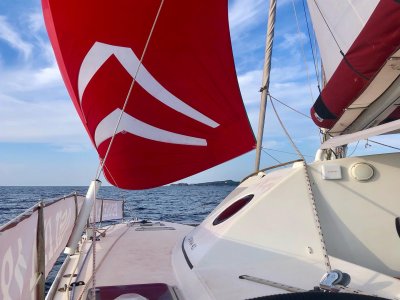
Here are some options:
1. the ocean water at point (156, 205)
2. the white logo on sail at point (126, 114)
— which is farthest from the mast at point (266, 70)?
the ocean water at point (156, 205)

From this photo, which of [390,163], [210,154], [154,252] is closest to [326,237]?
[390,163]

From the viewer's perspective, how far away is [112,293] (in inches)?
87.4

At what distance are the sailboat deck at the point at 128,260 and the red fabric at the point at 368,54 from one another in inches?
70.5

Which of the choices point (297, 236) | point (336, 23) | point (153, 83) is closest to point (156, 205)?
point (153, 83)

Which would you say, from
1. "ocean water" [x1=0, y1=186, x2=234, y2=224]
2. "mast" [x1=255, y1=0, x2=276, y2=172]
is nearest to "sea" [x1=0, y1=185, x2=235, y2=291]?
"ocean water" [x1=0, y1=186, x2=234, y2=224]

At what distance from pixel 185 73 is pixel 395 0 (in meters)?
2.44

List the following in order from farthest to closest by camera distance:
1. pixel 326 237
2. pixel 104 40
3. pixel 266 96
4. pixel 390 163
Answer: pixel 266 96 < pixel 104 40 < pixel 390 163 < pixel 326 237

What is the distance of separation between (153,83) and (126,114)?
44 cm

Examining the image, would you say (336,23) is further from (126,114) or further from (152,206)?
(152,206)

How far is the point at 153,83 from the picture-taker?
397 cm

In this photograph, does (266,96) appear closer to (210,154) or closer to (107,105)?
(210,154)

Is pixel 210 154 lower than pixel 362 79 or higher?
lower

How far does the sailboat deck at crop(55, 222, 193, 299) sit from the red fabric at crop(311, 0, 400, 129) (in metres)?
1.79

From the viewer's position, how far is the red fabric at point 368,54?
2.10m
